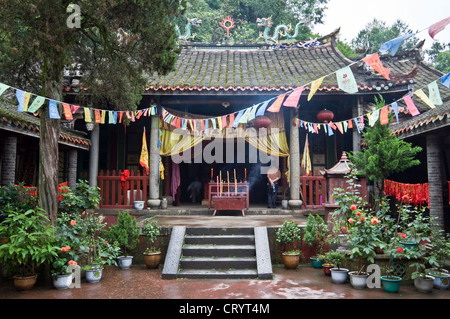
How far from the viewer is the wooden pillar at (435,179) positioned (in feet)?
24.4

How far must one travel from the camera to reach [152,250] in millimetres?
7152

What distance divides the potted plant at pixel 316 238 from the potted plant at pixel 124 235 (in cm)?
335

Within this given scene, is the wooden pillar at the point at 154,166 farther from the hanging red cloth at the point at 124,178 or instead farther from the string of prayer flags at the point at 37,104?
the string of prayer flags at the point at 37,104

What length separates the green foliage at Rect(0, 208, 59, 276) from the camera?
5230mm

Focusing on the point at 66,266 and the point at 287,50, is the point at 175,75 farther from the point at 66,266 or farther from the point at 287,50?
the point at 66,266

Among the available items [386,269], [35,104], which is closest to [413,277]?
[386,269]

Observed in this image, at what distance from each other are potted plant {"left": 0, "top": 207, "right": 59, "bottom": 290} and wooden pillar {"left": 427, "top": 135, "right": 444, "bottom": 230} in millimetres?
7158

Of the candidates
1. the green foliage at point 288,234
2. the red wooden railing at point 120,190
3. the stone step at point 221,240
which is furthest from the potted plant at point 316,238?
the red wooden railing at point 120,190

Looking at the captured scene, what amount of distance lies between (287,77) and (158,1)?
632 cm

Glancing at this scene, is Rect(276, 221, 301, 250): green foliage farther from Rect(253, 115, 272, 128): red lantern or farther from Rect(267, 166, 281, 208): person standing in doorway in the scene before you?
Rect(253, 115, 272, 128): red lantern

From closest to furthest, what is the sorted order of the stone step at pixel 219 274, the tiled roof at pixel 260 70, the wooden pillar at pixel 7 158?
the stone step at pixel 219 274 < the wooden pillar at pixel 7 158 < the tiled roof at pixel 260 70

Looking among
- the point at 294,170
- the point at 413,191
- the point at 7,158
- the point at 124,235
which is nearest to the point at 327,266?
the point at 413,191

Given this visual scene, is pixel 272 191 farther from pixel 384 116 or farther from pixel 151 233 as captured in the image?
pixel 151 233

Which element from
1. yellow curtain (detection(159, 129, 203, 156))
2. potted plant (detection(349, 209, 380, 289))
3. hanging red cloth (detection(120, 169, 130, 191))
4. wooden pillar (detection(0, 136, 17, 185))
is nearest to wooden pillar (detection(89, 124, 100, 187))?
hanging red cloth (detection(120, 169, 130, 191))
